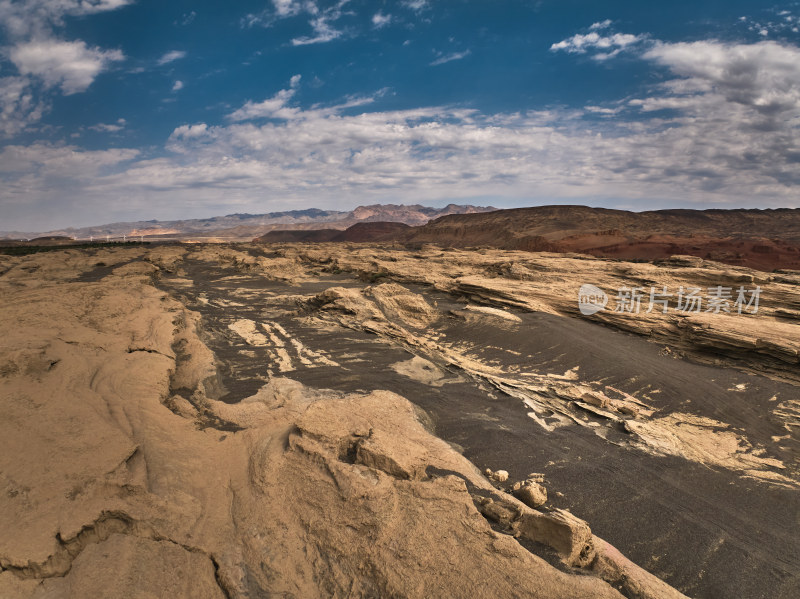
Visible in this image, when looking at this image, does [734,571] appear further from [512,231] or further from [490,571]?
[512,231]

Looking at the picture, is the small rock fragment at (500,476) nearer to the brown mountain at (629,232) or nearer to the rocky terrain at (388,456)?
the rocky terrain at (388,456)

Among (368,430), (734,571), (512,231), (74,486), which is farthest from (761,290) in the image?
(512,231)

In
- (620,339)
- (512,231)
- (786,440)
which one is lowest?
(786,440)

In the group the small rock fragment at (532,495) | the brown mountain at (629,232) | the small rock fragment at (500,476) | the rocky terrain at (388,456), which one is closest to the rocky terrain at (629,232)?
the brown mountain at (629,232)

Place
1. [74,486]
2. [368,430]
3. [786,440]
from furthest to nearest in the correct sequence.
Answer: [786,440] < [368,430] < [74,486]

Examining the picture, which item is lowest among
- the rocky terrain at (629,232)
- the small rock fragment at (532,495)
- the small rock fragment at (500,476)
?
the small rock fragment at (500,476)

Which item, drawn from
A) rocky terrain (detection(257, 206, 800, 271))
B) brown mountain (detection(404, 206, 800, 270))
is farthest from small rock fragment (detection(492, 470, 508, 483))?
brown mountain (detection(404, 206, 800, 270))
